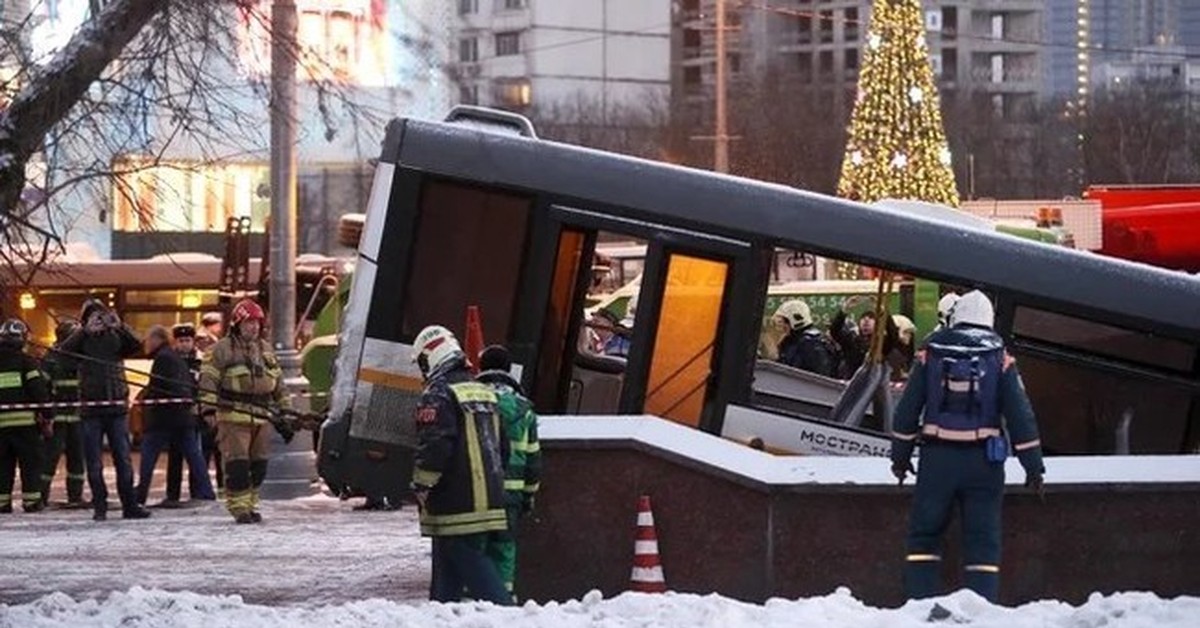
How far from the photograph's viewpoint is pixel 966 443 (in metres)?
13.1

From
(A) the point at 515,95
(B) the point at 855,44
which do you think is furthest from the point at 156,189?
(B) the point at 855,44

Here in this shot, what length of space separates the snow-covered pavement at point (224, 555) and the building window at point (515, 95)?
6158 centimetres

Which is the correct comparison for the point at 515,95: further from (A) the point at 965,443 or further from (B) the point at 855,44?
(A) the point at 965,443

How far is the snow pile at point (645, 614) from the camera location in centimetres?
1175

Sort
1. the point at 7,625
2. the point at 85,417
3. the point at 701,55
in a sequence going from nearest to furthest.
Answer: the point at 7,625 < the point at 85,417 < the point at 701,55

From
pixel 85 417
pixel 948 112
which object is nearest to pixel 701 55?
pixel 948 112

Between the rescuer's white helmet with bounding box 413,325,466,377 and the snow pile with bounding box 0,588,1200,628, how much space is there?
1.27m

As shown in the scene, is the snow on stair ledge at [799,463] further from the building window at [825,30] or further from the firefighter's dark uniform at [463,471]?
the building window at [825,30]

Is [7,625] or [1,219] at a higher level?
[1,219]

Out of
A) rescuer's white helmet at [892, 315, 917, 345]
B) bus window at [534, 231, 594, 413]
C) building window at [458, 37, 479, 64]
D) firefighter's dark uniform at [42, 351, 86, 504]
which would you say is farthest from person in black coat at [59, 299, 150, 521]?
building window at [458, 37, 479, 64]

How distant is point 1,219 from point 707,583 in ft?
13.9

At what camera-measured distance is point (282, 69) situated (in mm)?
16484

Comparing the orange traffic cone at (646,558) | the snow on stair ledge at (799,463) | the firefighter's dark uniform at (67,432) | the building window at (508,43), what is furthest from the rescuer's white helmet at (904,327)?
the building window at (508,43)

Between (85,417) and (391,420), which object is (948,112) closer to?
(85,417)
